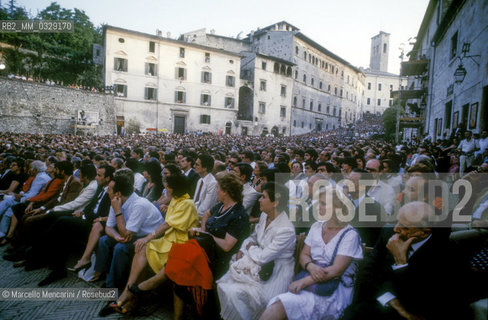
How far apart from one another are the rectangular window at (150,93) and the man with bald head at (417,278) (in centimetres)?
3478

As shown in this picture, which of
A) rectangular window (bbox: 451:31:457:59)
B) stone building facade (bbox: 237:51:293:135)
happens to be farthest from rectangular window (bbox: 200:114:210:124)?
rectangular window (bbox: 451:31:457:59)

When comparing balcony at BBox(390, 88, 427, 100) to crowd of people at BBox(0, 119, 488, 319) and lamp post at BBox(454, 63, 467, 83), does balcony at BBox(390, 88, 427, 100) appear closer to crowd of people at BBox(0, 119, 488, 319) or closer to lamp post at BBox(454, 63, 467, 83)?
lamp post at BBox(454, 63, 467, 83)

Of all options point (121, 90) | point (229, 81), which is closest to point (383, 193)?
point (121, 90)

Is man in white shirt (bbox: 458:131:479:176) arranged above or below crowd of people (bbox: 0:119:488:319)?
above

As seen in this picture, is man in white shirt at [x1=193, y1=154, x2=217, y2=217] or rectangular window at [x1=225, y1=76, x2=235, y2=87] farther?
rectangular window at [x1=225, y1=76, x2=235, y2=87]

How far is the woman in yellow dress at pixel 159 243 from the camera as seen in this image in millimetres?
3361

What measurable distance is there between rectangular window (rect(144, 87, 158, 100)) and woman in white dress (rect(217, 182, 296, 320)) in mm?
33860

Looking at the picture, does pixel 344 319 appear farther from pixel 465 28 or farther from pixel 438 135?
pixel 438 135

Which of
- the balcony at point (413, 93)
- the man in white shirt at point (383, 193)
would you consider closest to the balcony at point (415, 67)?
the balcony at point (413, 93)

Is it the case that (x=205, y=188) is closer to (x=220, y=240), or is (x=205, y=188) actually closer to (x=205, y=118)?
(x=220, y=240)

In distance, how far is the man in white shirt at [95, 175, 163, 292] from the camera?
3658 mm

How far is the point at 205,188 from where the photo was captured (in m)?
5.00

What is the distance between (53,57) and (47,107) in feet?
40.5

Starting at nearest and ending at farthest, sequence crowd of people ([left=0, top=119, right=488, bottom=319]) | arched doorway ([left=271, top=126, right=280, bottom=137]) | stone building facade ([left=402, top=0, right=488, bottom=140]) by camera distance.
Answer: crowd of people ([left=0, top=119, right=488, bottom=319]) < stone building facade ([left=402, top=0, right=488, bottom=140]) < arched doorway ([left=271, top=126, right=280, bottom=137])
